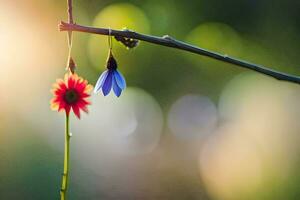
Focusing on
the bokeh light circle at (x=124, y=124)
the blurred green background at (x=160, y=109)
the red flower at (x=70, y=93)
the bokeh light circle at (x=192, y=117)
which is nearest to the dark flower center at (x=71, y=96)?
the red flower at (x=70, y=93)

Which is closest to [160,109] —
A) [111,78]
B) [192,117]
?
[192,117]

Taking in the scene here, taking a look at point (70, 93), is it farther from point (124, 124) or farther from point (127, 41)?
point (124, 124)

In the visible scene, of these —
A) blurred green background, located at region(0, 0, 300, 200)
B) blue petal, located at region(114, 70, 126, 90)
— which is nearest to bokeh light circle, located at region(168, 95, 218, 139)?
blurred green background, located at region(0, 0, 300, 200)

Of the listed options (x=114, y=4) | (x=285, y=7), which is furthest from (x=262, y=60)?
(x=114, y=4)

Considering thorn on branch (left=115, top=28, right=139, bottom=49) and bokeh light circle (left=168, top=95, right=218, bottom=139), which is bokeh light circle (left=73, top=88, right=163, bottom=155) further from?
thorn on branch (left=115, top=28, right=139, bottom=49)

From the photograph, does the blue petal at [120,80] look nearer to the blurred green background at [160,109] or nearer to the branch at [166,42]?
the branch at [166,42]

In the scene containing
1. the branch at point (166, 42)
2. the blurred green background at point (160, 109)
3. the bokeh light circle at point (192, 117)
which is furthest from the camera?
the bokeh light circle at point (192, 117)
